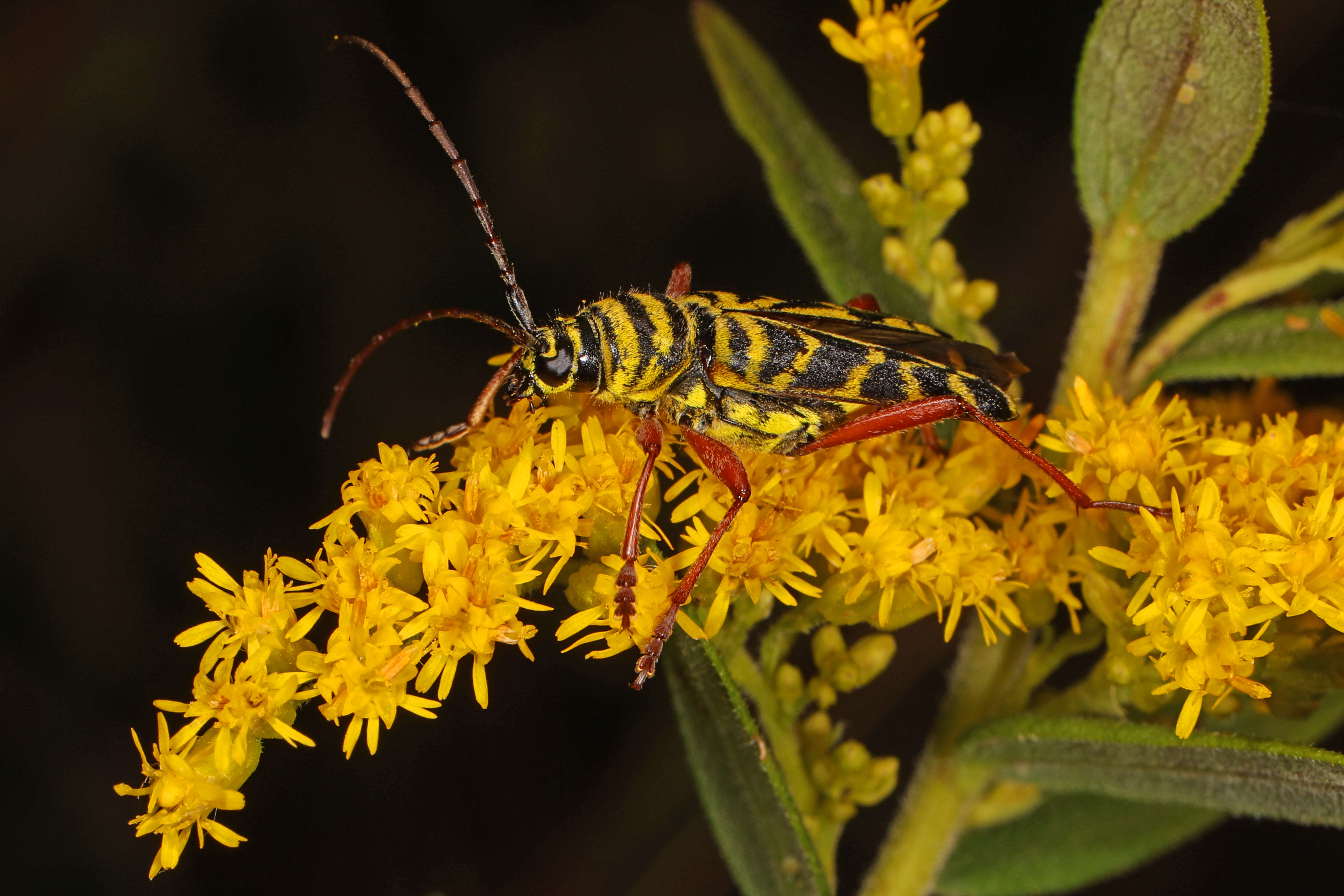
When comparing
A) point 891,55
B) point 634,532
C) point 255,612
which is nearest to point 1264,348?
point 891,55

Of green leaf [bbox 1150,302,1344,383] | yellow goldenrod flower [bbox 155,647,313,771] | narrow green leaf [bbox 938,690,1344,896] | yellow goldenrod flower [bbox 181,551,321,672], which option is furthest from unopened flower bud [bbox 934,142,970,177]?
yellow goldenrod flower [bbox 155,647,313,771]

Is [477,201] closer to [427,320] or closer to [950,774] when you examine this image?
[427,320]

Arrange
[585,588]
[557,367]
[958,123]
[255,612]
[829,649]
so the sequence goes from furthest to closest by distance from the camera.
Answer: [958,123] → [829,649] → [557,367] → [585,588] → [255,612]

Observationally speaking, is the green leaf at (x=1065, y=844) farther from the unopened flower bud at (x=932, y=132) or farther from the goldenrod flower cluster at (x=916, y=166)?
the unopened flower bud at (x=932, y=132)

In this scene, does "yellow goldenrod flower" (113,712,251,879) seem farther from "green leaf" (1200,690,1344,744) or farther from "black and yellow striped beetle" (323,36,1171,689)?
"green leaf" (1200,690,1344,744)

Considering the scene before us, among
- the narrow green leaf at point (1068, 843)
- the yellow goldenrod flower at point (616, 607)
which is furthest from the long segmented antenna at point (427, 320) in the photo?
the narrow green leaf at point (1068, 843)

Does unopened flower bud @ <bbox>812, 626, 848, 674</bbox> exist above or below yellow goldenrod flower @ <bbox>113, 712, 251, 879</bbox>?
above
